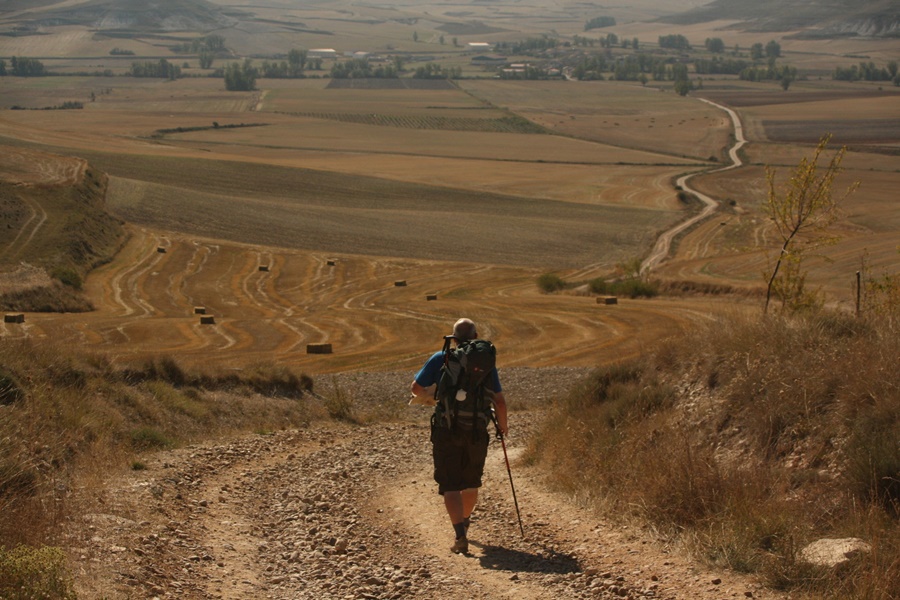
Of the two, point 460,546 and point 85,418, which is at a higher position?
point 85,418

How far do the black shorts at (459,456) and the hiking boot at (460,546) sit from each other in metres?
0.52

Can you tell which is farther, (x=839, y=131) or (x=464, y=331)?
(x=839, y=131)

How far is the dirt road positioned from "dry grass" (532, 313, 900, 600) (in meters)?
0.41

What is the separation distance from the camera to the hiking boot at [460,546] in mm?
8887

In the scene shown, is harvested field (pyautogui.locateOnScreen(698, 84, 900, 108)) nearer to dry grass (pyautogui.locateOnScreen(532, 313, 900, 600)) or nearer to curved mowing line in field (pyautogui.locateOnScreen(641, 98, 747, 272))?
curved mowing line in field (pyautogui.locateOnScreen(641, 98, 747, 272))

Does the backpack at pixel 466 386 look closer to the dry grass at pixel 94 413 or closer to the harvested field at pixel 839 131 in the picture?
the dry grass at pixel 94 413

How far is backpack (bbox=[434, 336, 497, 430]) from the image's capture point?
914 centimetres

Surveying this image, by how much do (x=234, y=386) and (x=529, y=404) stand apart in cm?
623

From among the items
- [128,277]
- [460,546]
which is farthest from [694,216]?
[460,546]

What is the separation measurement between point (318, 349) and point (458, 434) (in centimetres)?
2212

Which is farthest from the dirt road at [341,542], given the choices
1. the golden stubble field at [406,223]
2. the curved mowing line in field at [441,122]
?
the curved mowing line in field at [441,122]

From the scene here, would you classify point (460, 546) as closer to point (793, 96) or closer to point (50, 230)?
point (50, 230)

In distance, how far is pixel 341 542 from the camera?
8961 mm

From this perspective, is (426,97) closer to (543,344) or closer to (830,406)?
(543,344)
